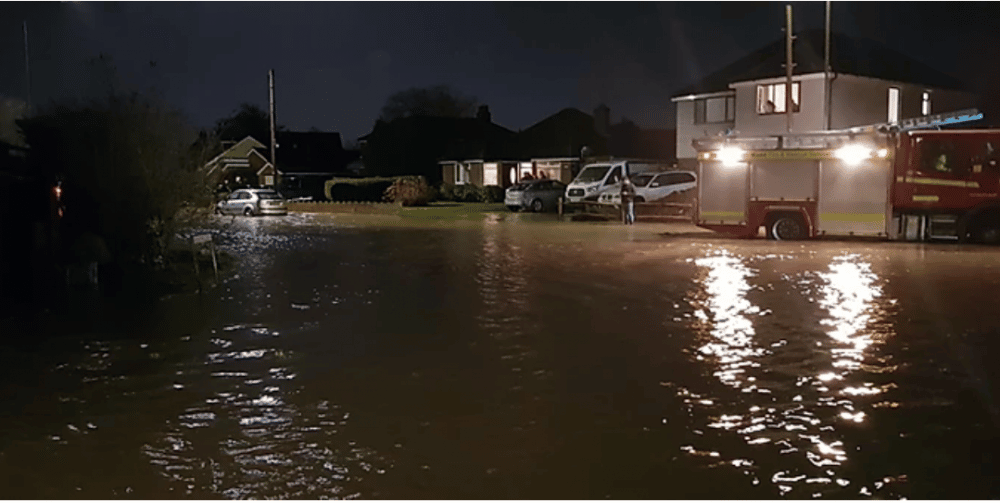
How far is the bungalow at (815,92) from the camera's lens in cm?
3728

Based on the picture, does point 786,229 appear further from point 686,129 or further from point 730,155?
point 686,129

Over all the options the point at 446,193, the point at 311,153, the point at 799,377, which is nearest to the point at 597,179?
the point at 446,193

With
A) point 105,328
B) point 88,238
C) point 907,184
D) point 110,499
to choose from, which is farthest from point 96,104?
point 907,184

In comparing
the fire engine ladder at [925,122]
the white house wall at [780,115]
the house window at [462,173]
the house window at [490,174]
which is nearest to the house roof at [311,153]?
the house window at [462,173]

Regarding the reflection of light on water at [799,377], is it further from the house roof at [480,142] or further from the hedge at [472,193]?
the house roof at [480,142]

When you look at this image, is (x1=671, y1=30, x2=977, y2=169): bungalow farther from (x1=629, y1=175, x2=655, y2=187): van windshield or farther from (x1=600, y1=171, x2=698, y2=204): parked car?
(x1=629, y1=175, x2=655, y2=187): van windshield

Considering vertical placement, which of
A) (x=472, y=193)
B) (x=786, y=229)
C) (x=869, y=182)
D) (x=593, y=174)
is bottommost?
(x=786, y=229)

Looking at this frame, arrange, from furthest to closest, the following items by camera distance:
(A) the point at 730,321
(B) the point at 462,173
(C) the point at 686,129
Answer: (B) the point at 462,173
(C) the point at 686,129
(A) the point at 730,321

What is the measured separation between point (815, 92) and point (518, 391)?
33.1m

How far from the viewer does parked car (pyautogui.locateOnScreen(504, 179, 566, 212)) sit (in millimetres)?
37188

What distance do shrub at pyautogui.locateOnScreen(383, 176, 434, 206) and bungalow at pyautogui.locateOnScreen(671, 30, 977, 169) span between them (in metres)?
12.3

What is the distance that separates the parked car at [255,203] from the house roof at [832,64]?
751 inches

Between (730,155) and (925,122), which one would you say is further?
(730,155)

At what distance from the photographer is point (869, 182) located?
2116 centimetres
